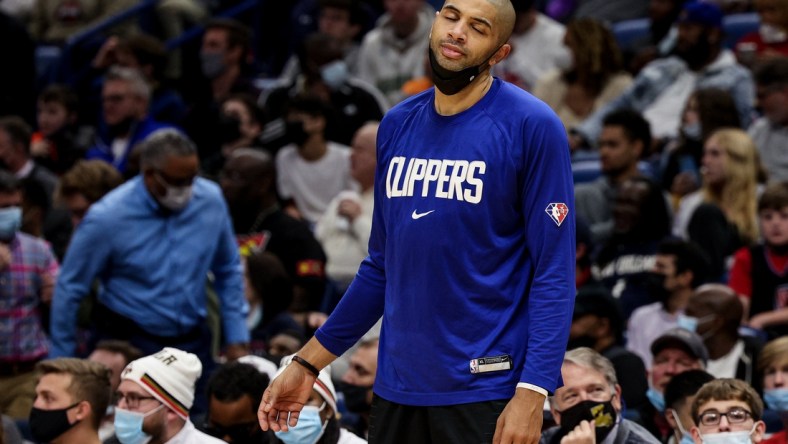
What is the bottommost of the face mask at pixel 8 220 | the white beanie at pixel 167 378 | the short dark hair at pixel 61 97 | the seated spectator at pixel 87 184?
the white beanie at pixel 167 378

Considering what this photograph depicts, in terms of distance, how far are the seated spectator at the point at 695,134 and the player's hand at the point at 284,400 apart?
19.5ft

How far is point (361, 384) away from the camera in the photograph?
705 centimetres

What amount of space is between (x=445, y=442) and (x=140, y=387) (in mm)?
2664

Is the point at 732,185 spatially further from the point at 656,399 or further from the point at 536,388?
the point at 536,388

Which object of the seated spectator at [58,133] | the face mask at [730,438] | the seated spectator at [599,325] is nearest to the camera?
the face mask at [730,438]

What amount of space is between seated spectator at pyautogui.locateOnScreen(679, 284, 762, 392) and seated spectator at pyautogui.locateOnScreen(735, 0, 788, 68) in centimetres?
347

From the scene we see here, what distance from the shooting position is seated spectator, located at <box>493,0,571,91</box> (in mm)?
11383

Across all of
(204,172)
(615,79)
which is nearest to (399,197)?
(204,172)

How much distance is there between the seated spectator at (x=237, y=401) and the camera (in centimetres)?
637

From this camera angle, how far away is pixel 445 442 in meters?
3.70

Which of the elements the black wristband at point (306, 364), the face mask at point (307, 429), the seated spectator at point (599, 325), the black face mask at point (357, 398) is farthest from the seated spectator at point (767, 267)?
the black wristband at point (306, 364)

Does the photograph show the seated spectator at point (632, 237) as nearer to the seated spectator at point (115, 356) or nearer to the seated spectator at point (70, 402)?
the seated spectator at point (115, 356)

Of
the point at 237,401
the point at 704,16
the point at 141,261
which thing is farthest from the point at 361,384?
the point at 704,16

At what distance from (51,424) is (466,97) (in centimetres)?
308
